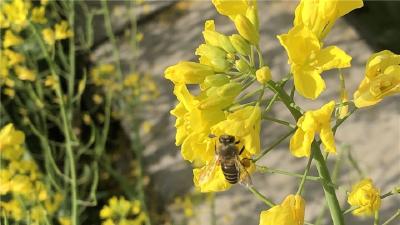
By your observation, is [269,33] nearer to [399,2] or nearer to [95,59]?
[399,2]

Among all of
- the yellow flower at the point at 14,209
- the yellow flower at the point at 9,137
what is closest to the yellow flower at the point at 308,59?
the yellow flower at the point at 9,137

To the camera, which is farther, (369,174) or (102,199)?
(102,199)

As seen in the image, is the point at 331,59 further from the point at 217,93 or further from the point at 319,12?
the point at 217,93

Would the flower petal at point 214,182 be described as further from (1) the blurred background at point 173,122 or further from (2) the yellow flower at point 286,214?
(1) the blurred background at point 173,122

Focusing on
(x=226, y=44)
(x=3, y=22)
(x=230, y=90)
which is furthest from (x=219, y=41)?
(x=3, y=22)

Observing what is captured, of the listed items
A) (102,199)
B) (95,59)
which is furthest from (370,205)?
(95,59)

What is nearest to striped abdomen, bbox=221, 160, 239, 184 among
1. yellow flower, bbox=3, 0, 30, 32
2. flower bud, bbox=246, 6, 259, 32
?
flower bud, bbox=246, 6, 259, 32

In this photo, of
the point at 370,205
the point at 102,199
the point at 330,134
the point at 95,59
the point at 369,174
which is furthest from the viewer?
the point at 95,59
